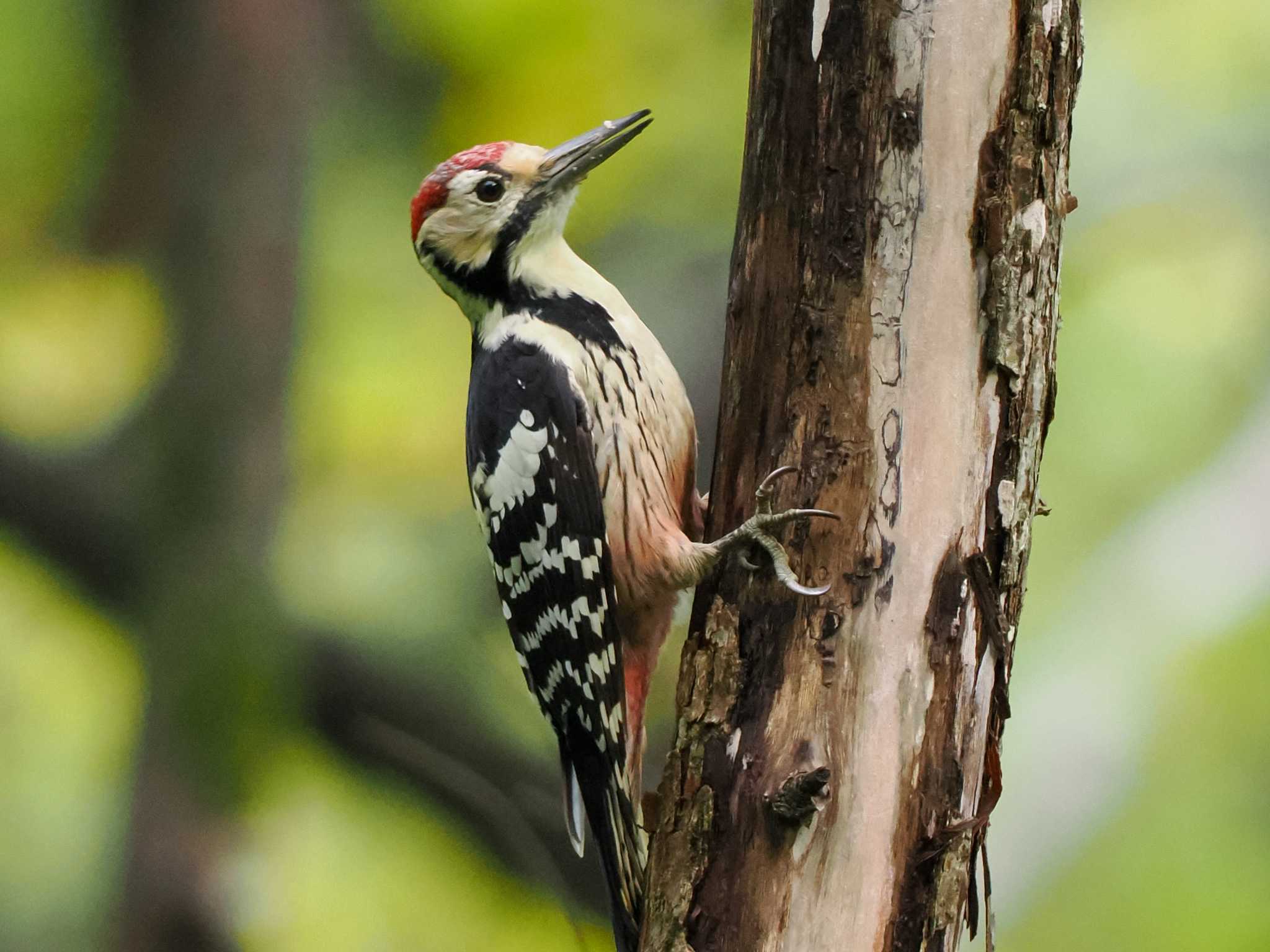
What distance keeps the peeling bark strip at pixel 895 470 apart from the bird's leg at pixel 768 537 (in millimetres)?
18

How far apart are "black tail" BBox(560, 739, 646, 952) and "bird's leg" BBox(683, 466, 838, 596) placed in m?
0.42

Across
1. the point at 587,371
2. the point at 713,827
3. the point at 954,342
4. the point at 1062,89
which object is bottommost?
the point at 713,827

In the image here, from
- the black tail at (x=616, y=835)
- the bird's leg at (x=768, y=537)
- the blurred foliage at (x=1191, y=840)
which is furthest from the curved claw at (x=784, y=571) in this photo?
the blurred foliage at (x=1191, y=840)

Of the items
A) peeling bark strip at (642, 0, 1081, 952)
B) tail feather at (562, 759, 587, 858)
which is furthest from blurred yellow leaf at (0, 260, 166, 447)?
peeling bark strip at (642, 0, 1081, 952)

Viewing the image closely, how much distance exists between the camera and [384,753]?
9.37ft

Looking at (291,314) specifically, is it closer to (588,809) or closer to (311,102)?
(311,102)

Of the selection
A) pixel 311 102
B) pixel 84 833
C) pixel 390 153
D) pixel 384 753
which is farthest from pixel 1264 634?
pixel 84 833

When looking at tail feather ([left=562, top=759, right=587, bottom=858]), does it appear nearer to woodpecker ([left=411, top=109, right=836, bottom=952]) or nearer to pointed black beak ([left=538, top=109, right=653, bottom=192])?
woodpecker ([left=411, top=109, right=836, bottom=952])

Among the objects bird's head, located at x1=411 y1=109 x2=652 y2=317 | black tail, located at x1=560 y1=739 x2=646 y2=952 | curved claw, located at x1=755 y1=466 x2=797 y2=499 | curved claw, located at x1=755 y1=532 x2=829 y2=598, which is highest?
bird's head, located at x1=411 y1=109 x2=652 y2=317

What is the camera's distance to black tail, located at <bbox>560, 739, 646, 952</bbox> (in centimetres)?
Result: 165

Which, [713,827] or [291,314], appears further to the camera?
[291,314]

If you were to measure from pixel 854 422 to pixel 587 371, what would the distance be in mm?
544

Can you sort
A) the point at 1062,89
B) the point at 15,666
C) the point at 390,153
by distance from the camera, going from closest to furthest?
the point at 1062,89, the point at 15,666, the point at 390,153

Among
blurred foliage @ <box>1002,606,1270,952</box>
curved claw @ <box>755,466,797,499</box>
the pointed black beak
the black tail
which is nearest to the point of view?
curved claw @ <box>755,466,797,499</box>
